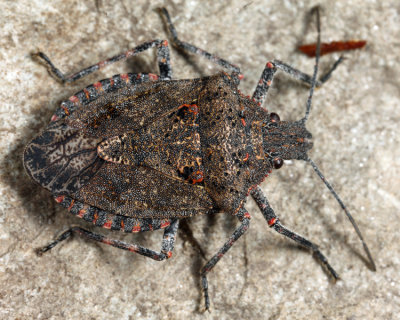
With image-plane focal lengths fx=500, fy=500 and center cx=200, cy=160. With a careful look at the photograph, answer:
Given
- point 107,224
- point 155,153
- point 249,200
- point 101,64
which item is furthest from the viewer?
point 249,200

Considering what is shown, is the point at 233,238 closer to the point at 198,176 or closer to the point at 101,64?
the point at 198,176

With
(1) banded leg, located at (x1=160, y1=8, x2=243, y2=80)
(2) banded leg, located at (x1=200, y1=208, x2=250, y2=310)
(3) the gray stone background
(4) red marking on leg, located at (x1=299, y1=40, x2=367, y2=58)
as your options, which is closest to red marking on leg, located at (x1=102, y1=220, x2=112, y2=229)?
(3) the gray stone background

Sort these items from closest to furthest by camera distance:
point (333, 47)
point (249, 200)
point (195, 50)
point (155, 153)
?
point (155, 153), point (195, 50), point (249, 200), point (333, 47)

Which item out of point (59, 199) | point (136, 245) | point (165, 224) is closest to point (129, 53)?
point (59, 199)

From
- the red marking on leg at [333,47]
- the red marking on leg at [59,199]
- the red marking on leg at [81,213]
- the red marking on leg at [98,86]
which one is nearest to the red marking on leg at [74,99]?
the red marking on leg at [98,86]

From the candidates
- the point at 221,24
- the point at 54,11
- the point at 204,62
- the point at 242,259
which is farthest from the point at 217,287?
the point at 54,11

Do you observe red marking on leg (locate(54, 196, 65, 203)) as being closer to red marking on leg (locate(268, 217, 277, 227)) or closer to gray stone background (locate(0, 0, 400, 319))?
gray stone background (locate(0, 0, 400, 319))
